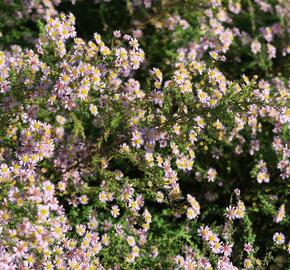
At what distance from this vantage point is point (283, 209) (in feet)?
11.3

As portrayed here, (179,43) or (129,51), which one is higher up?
(129,51)

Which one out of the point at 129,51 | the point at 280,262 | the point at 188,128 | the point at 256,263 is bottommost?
A: the point at 280,262

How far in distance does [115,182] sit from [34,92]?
2.10ft

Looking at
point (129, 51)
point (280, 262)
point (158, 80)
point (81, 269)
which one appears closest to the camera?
point (81, 269)

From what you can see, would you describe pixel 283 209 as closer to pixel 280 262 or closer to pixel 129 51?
pixel 280 262

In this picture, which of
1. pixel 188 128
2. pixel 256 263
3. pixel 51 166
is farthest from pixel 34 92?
pixel 256 263

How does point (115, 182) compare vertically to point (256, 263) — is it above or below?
above

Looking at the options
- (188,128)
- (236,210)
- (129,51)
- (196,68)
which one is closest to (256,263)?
(236,210)

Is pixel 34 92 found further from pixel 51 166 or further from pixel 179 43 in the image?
pixel 179 43

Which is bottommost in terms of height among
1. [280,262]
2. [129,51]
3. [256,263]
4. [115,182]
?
[280,262]

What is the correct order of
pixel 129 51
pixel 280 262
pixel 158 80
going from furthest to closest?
pixel 280 262
pixel 158 80
pixel 129 51

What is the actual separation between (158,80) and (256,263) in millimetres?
1150

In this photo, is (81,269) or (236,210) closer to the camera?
(81,269)

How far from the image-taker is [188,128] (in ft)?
9.69
